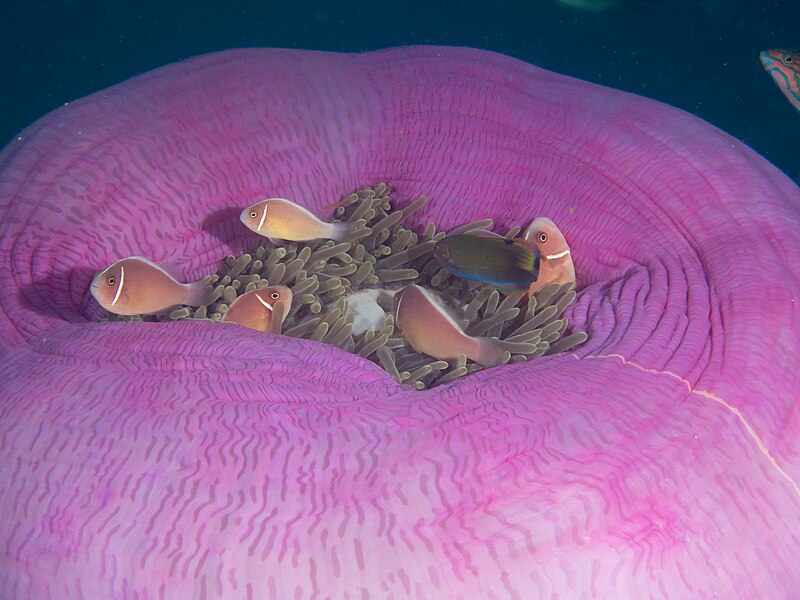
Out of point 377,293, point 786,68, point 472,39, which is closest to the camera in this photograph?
point 377,293

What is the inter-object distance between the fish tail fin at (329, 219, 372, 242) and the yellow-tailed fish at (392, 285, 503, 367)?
1.45 feet

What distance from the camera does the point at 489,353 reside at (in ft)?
5.39

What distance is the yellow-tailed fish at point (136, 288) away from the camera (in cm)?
156

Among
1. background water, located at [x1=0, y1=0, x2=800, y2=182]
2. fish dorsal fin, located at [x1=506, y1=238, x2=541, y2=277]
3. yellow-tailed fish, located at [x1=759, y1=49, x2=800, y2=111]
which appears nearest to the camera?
fish dorsal fin, located at [x1=506, y1=238, x2=541, y2=277]

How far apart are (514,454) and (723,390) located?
21.0 inches

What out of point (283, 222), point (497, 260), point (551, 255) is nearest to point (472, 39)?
point (551, 255)

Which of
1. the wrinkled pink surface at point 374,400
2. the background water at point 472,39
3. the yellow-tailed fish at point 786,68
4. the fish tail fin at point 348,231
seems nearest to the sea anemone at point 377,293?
the fish tail fin at point 348,231

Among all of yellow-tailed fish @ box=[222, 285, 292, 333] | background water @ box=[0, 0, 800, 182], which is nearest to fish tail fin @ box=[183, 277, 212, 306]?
yellow-tailed fish @ box=[222, 285, 292, 333]

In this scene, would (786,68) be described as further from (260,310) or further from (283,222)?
(260,310)

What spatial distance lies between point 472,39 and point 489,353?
1861cm

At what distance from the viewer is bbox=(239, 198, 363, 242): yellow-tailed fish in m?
1.86

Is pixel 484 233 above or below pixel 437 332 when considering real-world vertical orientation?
above

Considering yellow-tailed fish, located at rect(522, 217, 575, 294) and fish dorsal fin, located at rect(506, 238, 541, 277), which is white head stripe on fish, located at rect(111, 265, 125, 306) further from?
yellow-tailed fish, located at rect(522, 217, 575, 294)

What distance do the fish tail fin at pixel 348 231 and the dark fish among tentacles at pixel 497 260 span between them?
0.43 metres
